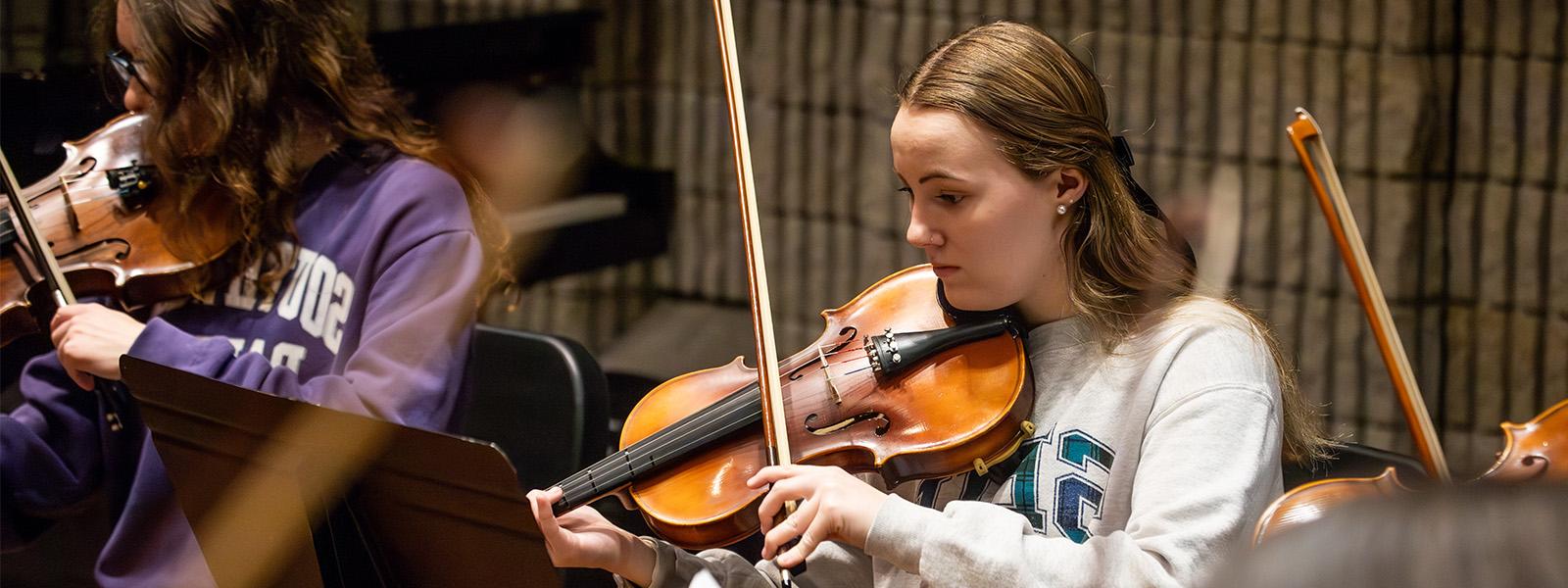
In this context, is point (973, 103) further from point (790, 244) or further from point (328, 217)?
point (790, 244)

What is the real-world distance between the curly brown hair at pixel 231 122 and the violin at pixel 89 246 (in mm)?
21

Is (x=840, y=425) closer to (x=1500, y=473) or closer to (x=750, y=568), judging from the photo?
(x=750, y=568)

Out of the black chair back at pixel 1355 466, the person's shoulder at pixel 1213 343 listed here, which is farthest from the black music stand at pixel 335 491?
the black chair back at pixel 1355 466

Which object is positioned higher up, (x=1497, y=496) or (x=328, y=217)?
(x=1497, y=496)

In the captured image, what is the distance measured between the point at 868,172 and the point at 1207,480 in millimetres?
1101

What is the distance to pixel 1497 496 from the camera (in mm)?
394

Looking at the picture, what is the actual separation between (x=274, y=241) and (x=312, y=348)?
4.7 inches

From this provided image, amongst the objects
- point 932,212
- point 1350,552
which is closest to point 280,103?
point 932,212

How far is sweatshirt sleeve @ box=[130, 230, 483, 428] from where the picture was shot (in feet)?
4.47

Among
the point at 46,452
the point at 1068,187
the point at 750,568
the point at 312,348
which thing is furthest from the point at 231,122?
the point at 1068,187

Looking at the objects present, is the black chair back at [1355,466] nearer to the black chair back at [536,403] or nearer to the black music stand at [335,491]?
the black music stand at [335,491]

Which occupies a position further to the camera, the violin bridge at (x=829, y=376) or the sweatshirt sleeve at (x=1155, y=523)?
the violin bridge at (x=829, y=376)

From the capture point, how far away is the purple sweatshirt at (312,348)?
138cm

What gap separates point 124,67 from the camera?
4.89 ft
